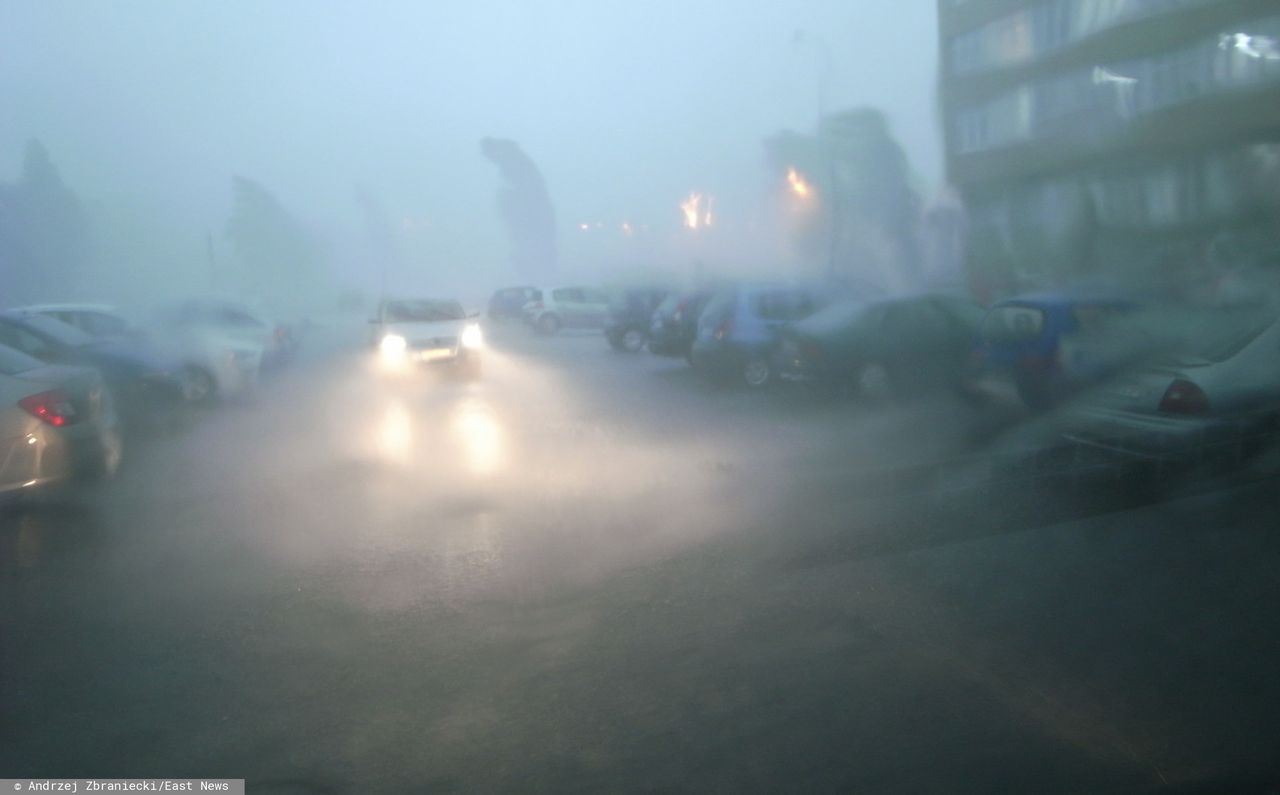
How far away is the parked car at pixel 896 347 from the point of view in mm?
11734

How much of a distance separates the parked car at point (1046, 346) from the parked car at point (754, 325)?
4.93m

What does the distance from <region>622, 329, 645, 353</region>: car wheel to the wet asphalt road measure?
45.6ft

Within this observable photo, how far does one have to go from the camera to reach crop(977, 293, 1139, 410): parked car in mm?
8867

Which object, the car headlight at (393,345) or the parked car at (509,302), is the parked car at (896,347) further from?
the parked car at (509,302)

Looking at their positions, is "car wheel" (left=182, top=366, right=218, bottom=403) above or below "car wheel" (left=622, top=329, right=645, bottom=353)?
above

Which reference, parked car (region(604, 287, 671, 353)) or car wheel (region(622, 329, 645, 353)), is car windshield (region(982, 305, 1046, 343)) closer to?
parked car (region(604, 287, 671, 353))

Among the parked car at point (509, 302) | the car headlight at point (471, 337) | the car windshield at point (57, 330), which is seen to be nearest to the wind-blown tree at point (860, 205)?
the car headlight at point (471, 337)

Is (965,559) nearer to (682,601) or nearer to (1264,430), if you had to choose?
(682,601)

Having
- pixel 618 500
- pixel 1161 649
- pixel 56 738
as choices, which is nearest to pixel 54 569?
pixel 56 738

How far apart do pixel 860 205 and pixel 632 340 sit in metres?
6.58

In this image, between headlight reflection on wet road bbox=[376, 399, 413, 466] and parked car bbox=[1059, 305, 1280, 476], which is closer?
parked car bbox=[1059, 305, 1280, 476]

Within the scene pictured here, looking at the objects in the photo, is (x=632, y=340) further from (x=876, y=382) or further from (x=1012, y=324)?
(x=1012, y=324)

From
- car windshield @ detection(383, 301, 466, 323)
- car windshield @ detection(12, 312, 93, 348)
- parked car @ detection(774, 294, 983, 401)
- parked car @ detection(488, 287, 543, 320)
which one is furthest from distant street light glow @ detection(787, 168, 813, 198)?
car windshield @ detection(12, 312, 93, 348)

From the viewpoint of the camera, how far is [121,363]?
39.3 feet
